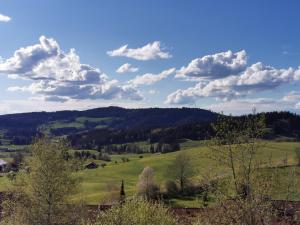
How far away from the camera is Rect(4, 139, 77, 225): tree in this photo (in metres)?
54.5

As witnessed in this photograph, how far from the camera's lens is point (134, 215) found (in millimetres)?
32594

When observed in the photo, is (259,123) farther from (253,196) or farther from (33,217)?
(33,217)

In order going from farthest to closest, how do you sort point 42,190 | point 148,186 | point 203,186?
point 148,186 → point 42,190 → point 203,186

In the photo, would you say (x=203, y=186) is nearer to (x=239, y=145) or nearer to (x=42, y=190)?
(x=239, y=145)

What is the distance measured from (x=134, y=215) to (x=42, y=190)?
25.7m

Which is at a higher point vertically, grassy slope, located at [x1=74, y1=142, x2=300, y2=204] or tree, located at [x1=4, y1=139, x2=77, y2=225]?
tree, located at [x1=4, y1=139, x2=77, y2=225]

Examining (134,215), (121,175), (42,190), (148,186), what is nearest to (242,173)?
(134,215)

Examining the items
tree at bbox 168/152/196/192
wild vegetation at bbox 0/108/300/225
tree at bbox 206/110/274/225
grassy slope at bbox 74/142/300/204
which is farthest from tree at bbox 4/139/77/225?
tree at bbox 168/152/196/192

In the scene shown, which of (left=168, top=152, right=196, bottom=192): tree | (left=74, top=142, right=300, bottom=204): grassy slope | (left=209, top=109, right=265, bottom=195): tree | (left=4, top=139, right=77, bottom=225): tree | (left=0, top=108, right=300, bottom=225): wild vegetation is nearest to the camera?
(left=0, top=108, right=300, bottom=225): wild vegetation

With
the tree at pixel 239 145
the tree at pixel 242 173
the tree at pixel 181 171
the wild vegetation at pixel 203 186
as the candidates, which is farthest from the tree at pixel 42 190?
the tree at pixel 181 171

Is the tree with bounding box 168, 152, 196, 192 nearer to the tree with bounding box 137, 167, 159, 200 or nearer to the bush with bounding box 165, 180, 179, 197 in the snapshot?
the bush with bounding box 165, 180, 179, 197

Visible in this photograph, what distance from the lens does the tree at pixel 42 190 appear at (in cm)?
5450

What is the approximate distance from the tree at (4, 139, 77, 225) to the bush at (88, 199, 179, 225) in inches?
911

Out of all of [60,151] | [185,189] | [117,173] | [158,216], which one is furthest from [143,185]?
[158,216]
